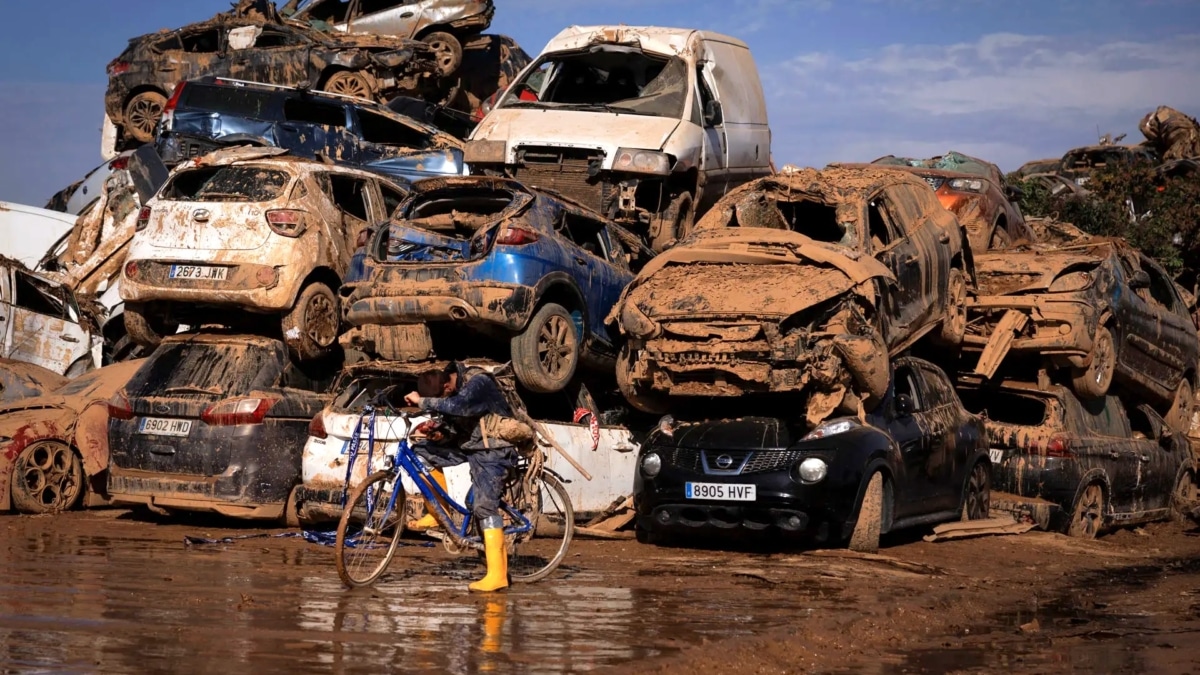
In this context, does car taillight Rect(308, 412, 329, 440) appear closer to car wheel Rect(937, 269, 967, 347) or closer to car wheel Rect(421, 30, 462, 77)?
car wheel Rect(937, 269, 967, 347)

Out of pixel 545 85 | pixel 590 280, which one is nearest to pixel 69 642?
pixel 590 280

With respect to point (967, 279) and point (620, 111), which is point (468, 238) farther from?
point (967, 279)

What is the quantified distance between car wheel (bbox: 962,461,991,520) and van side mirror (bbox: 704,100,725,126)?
4936 millimetres

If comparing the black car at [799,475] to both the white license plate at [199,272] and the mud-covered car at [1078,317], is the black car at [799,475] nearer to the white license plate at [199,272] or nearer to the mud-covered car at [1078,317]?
the mud-covered car at [1078,317]

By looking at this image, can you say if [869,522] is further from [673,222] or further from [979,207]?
[979,207]

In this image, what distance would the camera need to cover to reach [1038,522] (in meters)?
12.7

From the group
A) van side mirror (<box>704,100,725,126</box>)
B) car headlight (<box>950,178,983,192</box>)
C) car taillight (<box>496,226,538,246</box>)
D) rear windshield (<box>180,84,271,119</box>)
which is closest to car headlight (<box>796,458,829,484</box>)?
car taillight (<box>496,226,538,246</box>)

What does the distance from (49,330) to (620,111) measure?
6.26 meters

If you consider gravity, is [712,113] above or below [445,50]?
below

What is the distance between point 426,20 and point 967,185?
938 cm

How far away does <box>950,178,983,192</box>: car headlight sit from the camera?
1644cm

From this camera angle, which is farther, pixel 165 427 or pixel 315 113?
pixel 315 113

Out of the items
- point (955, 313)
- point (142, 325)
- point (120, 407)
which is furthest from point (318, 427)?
point (955, 313)

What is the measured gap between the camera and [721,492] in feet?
35.0
